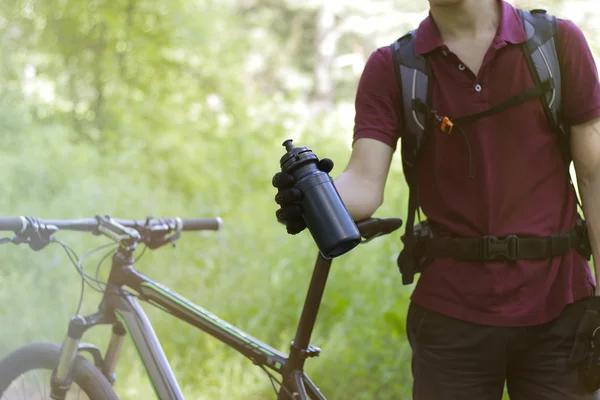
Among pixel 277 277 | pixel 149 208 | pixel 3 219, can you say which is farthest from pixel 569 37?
pixel 149 208

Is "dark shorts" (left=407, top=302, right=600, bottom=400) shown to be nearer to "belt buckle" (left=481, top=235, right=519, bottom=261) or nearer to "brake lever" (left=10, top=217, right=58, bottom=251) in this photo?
"belt buckle" (left=481, top=235, right=519, bottom=261)

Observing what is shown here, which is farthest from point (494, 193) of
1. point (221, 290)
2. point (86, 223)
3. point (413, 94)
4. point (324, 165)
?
point (221, 290)

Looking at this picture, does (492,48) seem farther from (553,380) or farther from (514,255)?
(553,380)

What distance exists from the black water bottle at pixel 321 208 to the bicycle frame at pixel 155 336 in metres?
0.54

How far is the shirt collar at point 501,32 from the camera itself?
7.33 feet

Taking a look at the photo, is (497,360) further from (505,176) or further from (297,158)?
(297,158)

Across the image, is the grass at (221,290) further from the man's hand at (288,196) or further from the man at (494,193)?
the man's hand at (288,196)

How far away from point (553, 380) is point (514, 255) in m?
0.39

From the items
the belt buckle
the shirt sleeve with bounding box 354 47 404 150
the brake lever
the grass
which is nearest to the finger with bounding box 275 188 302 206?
the shirt sleeve with bounding box 354 47 404 150

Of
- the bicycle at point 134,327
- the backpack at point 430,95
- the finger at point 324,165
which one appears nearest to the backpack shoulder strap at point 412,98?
the backpack at point 430,95

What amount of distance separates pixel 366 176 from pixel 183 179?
688cm

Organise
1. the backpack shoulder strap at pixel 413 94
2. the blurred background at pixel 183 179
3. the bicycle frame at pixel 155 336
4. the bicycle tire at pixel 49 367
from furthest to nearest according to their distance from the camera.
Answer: the blurred background at pixel 183 179, the bicycle tire at pixel 49 367, the bicycle frame at pixel 155 336, the backpack shoulder strap at pixel 413 94

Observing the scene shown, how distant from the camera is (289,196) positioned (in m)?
1.80

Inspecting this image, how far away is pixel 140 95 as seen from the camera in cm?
974
